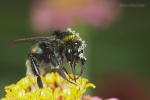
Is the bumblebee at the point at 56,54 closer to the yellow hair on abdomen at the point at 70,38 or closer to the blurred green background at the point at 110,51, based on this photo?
the yellow hair on abdomen at the point at 70,38

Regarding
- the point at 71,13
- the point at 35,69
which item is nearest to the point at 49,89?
the point at 35,69

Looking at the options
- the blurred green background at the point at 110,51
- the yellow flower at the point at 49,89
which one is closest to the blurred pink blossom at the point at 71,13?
the blurred green background at the point at 110,51

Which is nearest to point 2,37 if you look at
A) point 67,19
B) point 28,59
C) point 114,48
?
point 114,48

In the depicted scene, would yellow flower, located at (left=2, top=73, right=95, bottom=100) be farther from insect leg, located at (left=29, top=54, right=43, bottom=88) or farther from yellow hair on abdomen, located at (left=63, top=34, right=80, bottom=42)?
yellow hair on abdomen, located at (left=63, top=34, right=80, bottom=42)

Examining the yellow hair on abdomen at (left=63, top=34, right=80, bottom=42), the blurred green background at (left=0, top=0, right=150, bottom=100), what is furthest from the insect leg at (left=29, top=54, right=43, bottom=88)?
the blurred green background at (left=0, top=0, right=150, bottom=100)

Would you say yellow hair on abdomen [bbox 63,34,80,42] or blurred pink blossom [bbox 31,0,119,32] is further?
blurred pink blossom [bbox 31,0,119,32]

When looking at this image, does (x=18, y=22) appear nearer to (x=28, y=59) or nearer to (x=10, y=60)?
(x=10, y=60)
